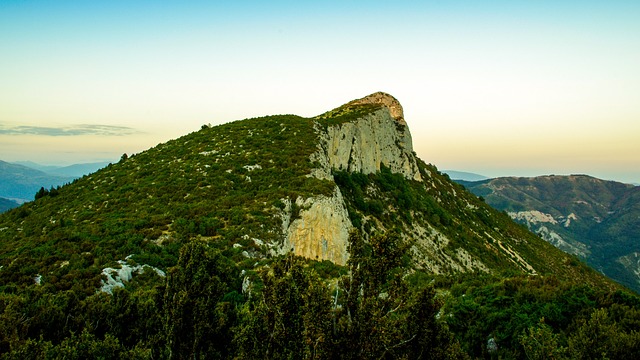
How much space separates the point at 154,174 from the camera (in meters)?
31.2

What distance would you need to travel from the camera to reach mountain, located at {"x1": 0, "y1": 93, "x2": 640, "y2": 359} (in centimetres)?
660

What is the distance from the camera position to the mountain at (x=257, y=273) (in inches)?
260

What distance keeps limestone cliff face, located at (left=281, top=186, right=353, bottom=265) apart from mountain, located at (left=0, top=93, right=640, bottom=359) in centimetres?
12

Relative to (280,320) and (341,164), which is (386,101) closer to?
(341,164)

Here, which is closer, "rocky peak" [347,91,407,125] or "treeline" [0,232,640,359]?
"treeline" [0,232,640,359]

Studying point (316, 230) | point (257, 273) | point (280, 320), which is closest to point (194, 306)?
point (280, 320)

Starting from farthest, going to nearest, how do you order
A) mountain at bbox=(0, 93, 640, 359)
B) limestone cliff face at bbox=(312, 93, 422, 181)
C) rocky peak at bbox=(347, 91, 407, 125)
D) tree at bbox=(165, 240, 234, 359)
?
1. rocky peak at bbox=(347, 91, 407, 125)
2. limestone cliff face at bbox=(312, 93, 422, 181)
3. tree at bbox=(165, 240, 234, 359)
4. mountain at bbox=(0, 93, 640, 359)

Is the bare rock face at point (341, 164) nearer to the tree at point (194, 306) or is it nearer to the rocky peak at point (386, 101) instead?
the rocky peak at point (386, 101)

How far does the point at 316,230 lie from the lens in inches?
975

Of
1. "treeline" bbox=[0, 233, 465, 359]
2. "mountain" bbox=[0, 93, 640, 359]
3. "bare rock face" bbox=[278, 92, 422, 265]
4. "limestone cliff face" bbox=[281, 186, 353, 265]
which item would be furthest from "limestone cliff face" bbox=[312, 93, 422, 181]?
Result: "treeline" bbox=[0, 233, 465, 359]

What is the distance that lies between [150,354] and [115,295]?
3918 mm

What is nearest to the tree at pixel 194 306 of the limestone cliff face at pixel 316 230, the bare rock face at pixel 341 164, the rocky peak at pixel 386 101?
the bare rock face at pixel 341 164

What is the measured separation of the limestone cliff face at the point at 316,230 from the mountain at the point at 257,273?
117 millimetres

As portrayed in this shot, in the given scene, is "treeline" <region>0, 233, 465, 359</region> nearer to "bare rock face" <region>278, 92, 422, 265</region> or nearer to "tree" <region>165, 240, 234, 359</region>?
"tree" <region>165, 240, 234, 359</region>
